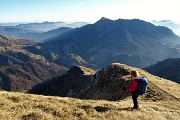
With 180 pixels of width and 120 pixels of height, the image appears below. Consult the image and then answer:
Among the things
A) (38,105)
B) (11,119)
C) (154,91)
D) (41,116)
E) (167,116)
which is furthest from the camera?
(154,91)

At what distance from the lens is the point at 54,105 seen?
22.7 metres

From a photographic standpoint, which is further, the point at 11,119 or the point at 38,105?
the point at 38,105

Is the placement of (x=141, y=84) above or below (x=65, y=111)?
above

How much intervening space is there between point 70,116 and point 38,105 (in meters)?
3.07

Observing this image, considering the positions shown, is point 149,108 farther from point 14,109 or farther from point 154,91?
point 154,91

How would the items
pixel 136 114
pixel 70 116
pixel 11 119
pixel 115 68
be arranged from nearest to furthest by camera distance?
pixel 11 119 < pixel 70 116 < pixel 136 114 < pixel 115 68

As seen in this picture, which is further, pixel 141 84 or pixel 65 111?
pixel 141 84

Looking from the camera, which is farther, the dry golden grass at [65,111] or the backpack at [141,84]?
the backpack at [141,84]

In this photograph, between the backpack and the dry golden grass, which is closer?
the dry golden grass

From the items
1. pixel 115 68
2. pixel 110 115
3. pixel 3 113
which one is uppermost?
pixel 3 113

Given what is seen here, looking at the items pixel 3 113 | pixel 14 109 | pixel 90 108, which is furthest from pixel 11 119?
pixel 90 108

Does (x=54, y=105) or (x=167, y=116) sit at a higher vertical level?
(x=54, y=105)

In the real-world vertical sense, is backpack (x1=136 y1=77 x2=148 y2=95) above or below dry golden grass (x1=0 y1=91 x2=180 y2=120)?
above

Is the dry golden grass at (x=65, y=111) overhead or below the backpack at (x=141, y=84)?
below
